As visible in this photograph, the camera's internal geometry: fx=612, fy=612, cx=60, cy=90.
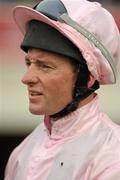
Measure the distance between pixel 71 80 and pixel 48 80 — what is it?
0.08m

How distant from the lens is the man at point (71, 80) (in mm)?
1910

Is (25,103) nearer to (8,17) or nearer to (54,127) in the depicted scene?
(8,17)

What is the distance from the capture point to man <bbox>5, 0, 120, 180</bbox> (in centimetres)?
191

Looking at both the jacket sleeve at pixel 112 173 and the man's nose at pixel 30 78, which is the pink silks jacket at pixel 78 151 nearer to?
the jacket sleeve at pixel 112 173

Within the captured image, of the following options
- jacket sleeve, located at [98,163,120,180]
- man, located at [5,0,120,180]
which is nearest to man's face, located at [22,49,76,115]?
man, located at [5,0,120,180]

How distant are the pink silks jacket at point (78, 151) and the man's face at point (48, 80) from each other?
73 mm

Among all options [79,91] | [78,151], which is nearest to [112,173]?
[78,151]

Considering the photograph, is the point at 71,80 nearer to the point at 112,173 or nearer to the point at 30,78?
the point at 30,78

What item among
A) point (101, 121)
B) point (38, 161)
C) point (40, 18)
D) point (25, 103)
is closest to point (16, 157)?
point (38, 161)

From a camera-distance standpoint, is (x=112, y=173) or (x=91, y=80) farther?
(x=91, y=80)

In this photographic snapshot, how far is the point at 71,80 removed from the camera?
197 centimetres

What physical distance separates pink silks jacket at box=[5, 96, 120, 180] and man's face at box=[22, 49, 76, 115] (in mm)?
73

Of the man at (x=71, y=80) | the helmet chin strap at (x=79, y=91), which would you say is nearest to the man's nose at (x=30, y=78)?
the man at (x=71, y=80)

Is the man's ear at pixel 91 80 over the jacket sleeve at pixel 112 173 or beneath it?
over
